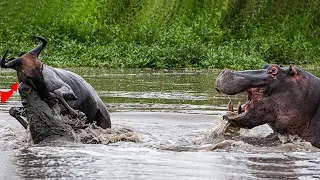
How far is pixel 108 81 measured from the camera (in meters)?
17.6

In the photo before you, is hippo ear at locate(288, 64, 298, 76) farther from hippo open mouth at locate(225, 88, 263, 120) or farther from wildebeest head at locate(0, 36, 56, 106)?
wildebeest head at locate(0, 36, 56, 106)

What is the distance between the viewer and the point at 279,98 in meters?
7.37

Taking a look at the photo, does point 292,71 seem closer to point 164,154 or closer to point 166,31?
point 164,154

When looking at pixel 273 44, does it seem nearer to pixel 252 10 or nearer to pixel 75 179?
pixel 252 10

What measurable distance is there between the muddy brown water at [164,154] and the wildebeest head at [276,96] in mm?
197

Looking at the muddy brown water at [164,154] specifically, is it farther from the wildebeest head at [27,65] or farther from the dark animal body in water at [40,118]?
the wildebeest head at [27,65]

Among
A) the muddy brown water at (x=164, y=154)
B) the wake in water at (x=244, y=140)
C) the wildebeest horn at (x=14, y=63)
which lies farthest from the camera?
the wake in water at (x=244, y=140)

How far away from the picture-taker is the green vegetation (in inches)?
1009

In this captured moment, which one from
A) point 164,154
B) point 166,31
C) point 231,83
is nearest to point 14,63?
point 164,154

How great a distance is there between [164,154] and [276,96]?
4.36ft

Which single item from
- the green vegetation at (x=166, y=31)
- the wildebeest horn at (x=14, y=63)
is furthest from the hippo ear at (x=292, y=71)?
the green vegetation at (x=166, y=31)

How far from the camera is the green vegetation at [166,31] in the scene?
25.6 metres

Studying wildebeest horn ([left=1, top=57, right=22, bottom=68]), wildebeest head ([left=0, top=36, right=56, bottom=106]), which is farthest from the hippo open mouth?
wildebeest horn ([left=1, top=57, right=22, bottom=68])

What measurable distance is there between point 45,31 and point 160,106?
2431 centimetres
